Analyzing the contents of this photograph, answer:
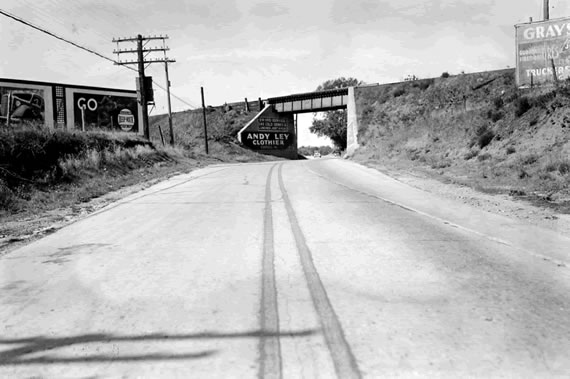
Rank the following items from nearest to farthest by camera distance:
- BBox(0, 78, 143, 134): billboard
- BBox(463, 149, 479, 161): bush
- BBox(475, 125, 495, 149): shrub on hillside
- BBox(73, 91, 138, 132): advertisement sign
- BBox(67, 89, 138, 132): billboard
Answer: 1. BBox(463, 149, 479, 161): bush
2. BBox(475, 125, 495, 149): shrub on hillside
3. BBox(0, 78, 143, 134): billboard
4. BBox(67, 89, 138, 132): billboard
5. BBox(73, 91, 138, 132): advertisement sign

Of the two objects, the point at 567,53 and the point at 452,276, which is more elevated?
the point at 567,53

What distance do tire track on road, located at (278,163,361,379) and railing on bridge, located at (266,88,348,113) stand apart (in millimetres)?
53308

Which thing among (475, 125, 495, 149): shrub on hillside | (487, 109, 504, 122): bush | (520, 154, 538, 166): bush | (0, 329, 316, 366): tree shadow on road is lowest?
(0, 329, 316, 366): tree shadow on road

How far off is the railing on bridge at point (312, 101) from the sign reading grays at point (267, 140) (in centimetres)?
374

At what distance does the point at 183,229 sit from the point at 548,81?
72.1 feet

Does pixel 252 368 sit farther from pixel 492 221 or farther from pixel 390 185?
pixel 390 185

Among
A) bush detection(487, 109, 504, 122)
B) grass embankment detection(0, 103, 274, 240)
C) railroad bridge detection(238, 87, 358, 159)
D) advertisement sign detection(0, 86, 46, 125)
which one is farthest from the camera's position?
railroad bridge detection(238, 87, 358, 159)

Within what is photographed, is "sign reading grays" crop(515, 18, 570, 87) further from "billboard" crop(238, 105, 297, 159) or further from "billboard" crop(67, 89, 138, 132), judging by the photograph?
"billboard" crop(238, 105, 297, 159)

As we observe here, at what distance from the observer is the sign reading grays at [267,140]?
6775 cm

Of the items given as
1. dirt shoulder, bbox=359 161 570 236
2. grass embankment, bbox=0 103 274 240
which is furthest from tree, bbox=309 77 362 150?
dirt shoulder, bbox=359 161 570 236

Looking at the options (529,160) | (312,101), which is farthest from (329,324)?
(312,101)

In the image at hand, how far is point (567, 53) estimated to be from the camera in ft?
75.7

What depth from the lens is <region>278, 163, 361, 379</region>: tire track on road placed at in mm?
3434

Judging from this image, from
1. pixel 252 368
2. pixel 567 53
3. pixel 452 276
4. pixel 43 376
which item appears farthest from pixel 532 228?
pixel 567 53
